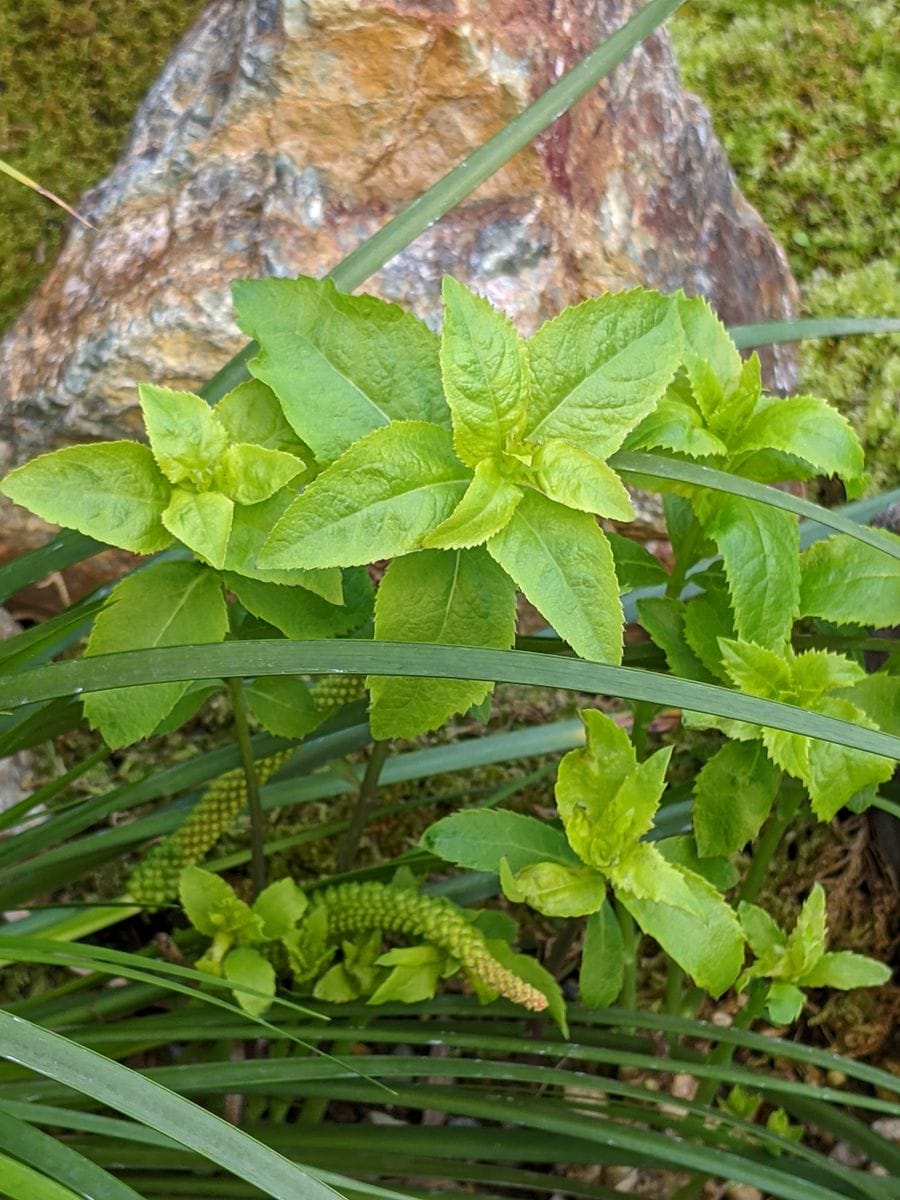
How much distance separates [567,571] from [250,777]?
0.51 meters

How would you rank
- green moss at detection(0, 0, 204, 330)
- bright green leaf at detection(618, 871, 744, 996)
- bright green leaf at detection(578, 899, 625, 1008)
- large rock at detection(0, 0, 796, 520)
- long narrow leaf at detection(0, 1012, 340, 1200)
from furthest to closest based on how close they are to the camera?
green moss at detection(0, 0, 204, 330) → large rock at detection(0, 0, 796, 520) → bright green leaf at detection(578, 899, 625, 1008) → bright green leaf at detection(618, 871, 744, 996) → long narrow leaf at detection(0, 1012, 340, 1200)

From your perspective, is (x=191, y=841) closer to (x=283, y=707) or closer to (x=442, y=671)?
(x=283, y=707)

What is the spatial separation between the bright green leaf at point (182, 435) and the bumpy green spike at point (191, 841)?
1.75ft

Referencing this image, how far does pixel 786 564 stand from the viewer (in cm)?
109

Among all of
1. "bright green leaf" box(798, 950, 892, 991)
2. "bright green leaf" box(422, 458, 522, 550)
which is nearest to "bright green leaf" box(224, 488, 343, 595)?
"bright green leaf" box(422, 458, 522, 550)

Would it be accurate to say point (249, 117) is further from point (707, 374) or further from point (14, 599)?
point (707, 374)

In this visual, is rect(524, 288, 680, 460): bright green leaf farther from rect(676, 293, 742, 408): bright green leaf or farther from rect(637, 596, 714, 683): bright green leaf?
rect(637, 596, 714, 683): bright green leaf

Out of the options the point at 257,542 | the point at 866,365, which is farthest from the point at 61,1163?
the point at 866,365

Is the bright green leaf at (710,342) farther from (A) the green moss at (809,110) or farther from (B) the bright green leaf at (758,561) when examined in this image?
(A) the green moss at (809,110)

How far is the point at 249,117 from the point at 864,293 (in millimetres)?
1336

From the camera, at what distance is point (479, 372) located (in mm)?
981

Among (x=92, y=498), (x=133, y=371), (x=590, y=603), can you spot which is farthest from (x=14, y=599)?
(x=590, y=603)

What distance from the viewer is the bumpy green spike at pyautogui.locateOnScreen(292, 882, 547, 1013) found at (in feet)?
3.82

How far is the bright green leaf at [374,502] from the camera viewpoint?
36.2 inches
